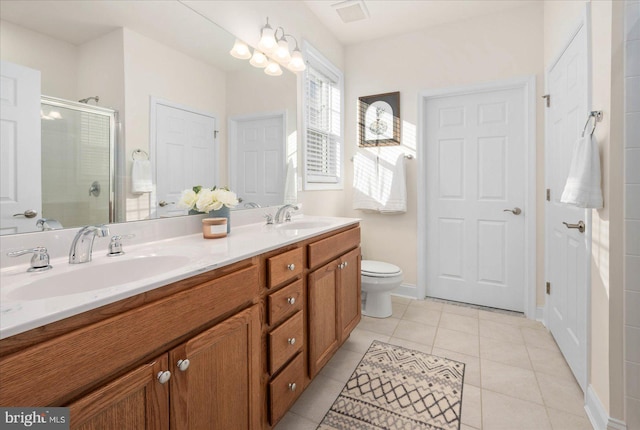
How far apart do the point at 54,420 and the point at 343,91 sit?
3.23m

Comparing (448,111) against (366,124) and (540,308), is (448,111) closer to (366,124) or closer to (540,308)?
(366,124)

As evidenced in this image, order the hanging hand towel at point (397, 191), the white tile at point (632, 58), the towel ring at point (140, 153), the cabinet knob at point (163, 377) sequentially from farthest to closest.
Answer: the hanging hand towel at point (397, 191)
the towel ring at point (140, 153)
the white tile at point (632, 58)
the cabinet knob at point (163, 377)

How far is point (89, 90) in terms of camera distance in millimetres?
1170

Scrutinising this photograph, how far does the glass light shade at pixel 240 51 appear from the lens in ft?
6.10

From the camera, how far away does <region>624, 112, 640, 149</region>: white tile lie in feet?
4.02

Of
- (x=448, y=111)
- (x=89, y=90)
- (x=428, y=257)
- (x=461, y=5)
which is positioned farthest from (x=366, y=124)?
(x=89, y=90)

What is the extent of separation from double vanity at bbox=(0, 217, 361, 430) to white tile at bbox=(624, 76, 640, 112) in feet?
4.64

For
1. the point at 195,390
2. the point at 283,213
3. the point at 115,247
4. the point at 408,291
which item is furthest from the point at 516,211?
the point at 115,247

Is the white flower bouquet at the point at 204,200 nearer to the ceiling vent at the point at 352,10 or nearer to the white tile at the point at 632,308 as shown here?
the white tile at the point at 632,308

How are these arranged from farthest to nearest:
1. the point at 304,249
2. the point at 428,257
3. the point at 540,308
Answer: the point at 428,257 → the point at 540,308 → the point at 304,249

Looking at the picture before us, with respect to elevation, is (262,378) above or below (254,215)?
below

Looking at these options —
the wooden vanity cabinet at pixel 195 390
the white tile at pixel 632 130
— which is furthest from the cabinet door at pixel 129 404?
the white tile at pixel 632 130

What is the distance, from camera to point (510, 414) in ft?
4.95

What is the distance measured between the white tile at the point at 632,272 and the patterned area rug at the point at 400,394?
927mm
